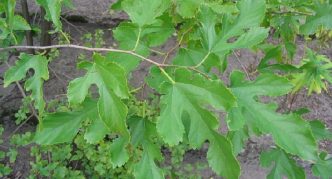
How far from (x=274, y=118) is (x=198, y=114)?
21 cm

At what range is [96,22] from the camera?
129 inches

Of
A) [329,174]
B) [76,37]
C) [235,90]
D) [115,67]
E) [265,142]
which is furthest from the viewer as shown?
[76,37]

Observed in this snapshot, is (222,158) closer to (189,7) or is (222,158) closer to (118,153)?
→ (118,153)

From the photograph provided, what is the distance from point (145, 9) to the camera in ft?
3.77

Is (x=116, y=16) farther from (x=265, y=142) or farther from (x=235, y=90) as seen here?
(x=235, y=90)

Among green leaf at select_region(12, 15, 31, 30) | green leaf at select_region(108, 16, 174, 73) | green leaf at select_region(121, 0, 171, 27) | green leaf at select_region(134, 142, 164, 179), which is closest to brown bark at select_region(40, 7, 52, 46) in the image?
A: green leaf at select_region(12, 15, 31, 30)

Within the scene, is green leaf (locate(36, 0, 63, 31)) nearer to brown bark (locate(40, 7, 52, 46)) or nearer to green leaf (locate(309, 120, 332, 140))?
green leaf (locate(309, 120, 332, 140))

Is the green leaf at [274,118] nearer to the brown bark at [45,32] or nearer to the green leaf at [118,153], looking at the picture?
the green leaf at [118,153]

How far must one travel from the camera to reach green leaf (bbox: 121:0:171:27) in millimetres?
1144

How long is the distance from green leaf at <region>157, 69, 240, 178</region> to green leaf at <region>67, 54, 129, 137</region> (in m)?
0.10

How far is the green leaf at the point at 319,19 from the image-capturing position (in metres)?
1.47

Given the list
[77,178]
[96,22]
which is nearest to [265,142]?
[77,178]

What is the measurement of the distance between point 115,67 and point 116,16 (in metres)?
2.41

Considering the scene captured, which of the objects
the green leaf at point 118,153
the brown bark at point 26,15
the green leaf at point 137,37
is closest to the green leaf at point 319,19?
the green leaf at point 137,37
